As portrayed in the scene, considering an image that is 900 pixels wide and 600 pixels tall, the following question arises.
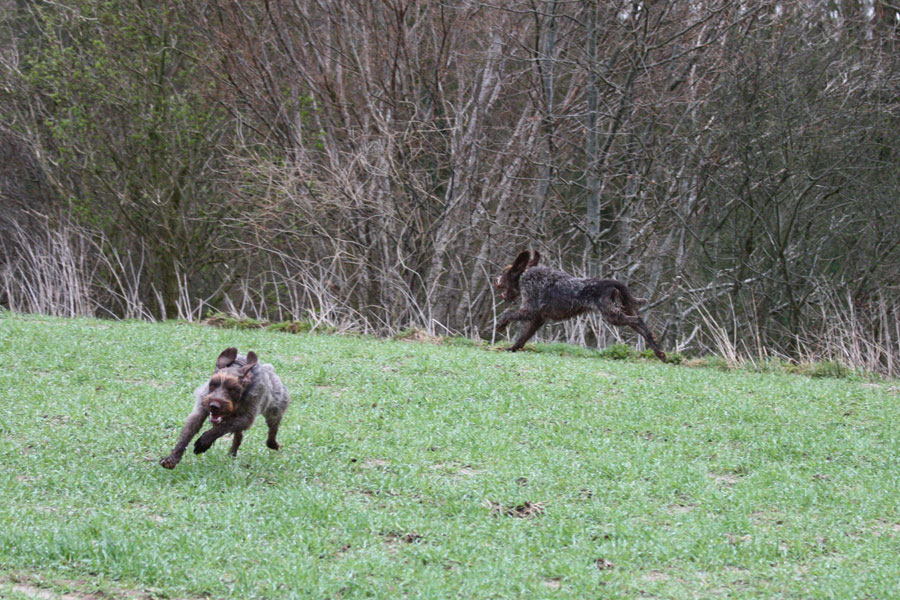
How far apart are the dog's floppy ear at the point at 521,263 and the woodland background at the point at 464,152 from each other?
2.48 metres

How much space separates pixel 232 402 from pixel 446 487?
1575mm

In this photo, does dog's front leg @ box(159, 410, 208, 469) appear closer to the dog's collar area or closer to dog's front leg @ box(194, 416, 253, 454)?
dog's front leg @ box(194, 416, 253, 454)

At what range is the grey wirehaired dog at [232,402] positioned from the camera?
5961mm

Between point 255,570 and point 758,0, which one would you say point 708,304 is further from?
point 255,570

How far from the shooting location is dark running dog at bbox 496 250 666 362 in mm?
12680

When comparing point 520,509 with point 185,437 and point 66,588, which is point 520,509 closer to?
point 185,437

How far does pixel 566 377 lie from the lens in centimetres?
1025

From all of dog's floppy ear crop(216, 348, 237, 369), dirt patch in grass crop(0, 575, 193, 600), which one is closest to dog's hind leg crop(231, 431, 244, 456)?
dog's floppy ear crop(216, 348, 237, 369)

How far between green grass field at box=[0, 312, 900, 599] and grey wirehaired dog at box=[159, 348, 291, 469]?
269 millimetres

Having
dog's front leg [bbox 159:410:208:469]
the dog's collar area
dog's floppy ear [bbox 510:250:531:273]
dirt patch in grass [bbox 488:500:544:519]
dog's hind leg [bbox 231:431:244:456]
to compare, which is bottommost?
dirt patch in grass [bbox 488:500:544:519]

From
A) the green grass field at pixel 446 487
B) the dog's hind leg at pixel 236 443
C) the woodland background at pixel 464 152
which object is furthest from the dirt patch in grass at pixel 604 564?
the woodland background at pixel 464 152

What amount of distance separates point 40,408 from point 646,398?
583 cm

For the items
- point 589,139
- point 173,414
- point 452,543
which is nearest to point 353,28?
point 589,139

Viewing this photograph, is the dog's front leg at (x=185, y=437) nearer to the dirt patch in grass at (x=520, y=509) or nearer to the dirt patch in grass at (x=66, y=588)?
the dirt patch in grass at (x=66, y=588)
